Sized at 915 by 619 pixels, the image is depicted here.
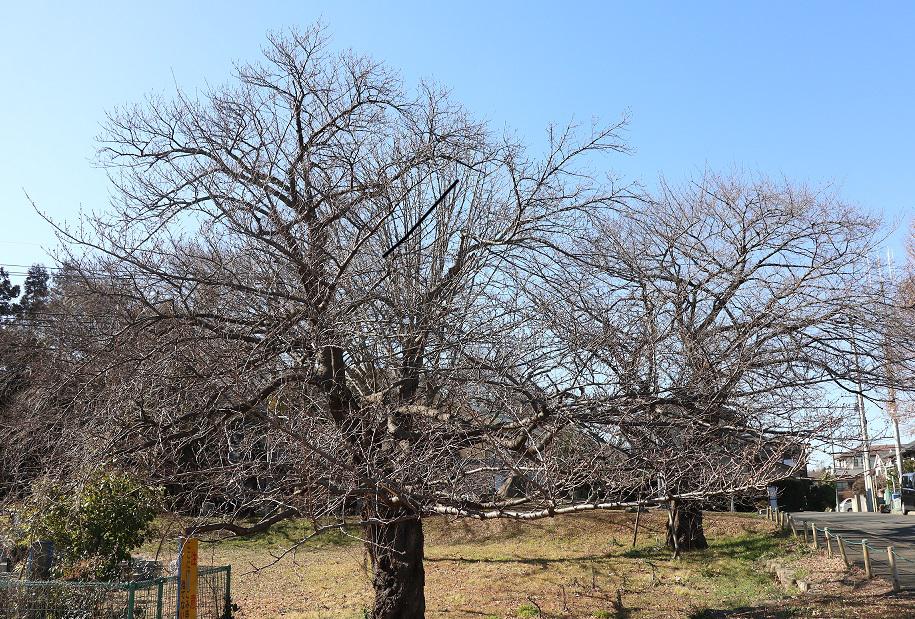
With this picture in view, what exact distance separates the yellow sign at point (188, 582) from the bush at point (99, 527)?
245 cm

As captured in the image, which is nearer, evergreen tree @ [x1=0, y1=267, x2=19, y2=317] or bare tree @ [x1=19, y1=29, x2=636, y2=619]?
bare tree @ [x1=19, y1=29, x2=636, y2=619]

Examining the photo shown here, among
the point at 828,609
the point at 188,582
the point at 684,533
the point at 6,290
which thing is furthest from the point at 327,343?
the point at 6,290

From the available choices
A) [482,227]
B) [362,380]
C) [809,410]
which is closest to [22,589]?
[362,380]

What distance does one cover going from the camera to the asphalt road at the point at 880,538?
14.4 meters

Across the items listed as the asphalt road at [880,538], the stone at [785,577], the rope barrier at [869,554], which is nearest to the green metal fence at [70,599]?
the rope barrier at [869,554]

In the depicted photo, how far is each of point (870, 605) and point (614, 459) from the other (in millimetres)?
6208

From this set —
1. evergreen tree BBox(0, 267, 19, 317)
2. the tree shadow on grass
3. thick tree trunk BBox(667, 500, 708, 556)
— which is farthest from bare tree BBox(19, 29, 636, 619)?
evergreen tree BBox(0, 267, 19, 317)

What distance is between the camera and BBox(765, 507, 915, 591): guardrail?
42.9 ft

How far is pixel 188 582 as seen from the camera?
7566mm

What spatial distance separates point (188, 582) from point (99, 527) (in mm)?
3523

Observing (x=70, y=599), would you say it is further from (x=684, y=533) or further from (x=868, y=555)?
(x=684, y=533)

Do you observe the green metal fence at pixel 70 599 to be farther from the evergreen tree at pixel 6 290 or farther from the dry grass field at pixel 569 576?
the evergreen tree at pixel 6 290

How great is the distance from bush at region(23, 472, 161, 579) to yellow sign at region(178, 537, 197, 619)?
245 centimetres

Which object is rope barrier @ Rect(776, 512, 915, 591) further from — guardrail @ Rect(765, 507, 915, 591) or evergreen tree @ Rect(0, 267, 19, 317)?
evergreen tree @ Rect(0, 267, 19, 317)
